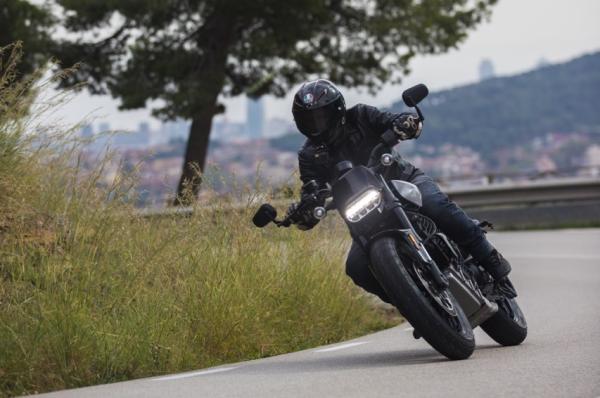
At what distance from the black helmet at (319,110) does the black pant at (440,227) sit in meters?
0.68

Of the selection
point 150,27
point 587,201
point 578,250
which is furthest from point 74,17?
point 578,250

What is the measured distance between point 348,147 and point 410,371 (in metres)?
1.49

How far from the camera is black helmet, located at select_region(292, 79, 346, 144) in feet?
27.3

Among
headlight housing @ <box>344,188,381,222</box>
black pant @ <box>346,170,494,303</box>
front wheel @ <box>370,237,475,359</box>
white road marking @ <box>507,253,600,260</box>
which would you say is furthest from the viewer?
white road marking @ <box>507,253,600,260</box>

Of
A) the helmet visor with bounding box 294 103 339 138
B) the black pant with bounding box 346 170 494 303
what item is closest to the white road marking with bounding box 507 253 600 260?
the black pant with bounding box 346 170 494 303

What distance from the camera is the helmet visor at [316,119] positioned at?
27.4ft

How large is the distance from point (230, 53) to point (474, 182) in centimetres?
644

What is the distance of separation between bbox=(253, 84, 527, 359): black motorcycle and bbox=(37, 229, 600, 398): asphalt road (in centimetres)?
24

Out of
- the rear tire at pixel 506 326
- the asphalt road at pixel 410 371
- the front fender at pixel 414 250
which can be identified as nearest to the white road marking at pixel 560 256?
the asphalt road at pixel 410 371

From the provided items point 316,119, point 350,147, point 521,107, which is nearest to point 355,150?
point 350,147

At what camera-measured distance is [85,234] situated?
906 centimetres

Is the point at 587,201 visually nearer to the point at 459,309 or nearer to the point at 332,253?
the point at 332,253

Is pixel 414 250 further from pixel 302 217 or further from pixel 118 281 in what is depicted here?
pixel 118 281

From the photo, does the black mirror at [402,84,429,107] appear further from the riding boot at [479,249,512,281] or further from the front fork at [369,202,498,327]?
the riding boot at [479,249,512,281]
